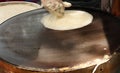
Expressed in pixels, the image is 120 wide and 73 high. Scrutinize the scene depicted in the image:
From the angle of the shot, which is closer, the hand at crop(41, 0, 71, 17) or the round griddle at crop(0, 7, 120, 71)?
the round griddle at crop(0, 7, 120, 71)

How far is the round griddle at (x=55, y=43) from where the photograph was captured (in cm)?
104

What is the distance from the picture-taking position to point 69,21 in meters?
1.31

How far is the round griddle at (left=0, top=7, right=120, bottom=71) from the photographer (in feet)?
3.41

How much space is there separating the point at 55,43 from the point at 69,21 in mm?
202

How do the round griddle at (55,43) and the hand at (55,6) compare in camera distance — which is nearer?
the round griddle at (55,43)

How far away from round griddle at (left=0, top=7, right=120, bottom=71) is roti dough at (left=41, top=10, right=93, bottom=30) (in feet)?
0.10

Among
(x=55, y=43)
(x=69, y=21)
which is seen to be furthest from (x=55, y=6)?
(x=55, y=43)

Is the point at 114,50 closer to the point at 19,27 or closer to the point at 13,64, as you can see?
the point at 13,64

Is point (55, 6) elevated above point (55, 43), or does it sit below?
above

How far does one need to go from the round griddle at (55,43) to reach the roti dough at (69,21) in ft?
0.10

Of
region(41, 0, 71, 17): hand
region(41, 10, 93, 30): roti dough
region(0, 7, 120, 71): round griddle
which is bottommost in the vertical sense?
region(0, 7, 120, 71): round griddle

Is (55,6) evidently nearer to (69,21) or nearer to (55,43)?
(69,21)

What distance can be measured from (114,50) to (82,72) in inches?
7.8

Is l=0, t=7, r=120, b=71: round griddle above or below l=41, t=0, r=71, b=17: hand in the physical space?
below
